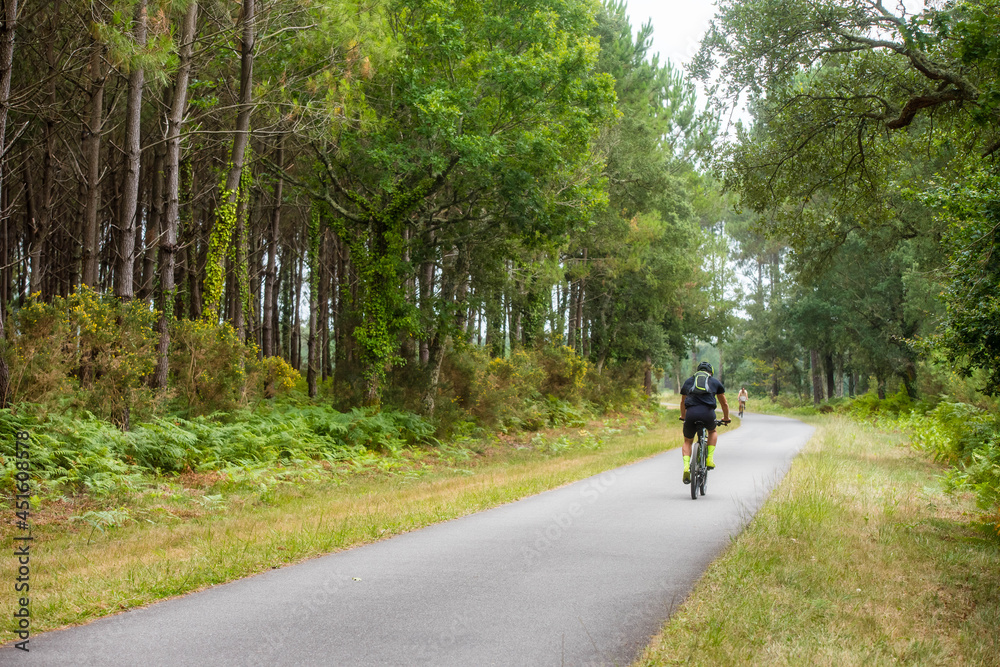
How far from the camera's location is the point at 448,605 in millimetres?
5508

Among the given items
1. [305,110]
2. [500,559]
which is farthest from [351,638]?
[305,110]

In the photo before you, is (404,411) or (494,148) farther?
(404,411)

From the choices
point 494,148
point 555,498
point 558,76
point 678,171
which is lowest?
point 555,498

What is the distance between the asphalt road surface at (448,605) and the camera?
451 centimetres

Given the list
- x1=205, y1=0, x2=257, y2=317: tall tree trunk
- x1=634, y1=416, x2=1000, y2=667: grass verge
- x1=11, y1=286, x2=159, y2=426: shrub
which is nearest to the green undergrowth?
x1=634, y1=416, x2=1000, y2=667: grass verge

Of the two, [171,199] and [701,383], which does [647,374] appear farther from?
[171,199]

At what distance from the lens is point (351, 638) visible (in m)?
4.79

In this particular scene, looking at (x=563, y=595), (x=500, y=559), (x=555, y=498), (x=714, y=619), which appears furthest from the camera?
(x=555, y=498)

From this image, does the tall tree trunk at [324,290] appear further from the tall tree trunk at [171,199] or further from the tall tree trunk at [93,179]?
the tall tree trunk at [171,199]

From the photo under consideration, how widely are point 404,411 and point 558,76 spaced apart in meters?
9.60

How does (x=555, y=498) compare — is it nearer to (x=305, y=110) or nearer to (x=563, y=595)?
(x=563, y=595)

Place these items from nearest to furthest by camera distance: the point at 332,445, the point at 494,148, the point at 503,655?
1. the point at 503,655
2. the point at 332,445
3. the point at 494,148

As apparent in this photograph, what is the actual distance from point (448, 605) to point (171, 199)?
12.0 metres

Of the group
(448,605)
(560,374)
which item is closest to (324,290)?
(560,374)
